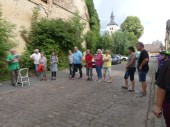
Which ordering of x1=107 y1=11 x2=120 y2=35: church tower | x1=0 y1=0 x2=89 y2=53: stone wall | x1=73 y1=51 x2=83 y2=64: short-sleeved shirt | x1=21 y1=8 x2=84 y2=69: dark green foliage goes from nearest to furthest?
x1=73 y1=51 x2=83 y2=64: short-sleeved shirt → x1=0 y1=0 x2=89 y2=53: stone wall → x1=21 y1=8 x2=84 y2=69: dark green foliage → x1=107 y1=11 x2=120 y2=35: church tower

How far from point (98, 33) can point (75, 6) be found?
6.36 metres

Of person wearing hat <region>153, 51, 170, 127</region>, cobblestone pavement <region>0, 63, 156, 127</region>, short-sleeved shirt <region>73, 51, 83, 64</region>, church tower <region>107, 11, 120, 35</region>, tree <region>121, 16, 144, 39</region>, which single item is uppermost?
church tower <region>107, 11, 120, 35</region>

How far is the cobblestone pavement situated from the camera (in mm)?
5465

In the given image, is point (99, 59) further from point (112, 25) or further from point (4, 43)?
point (112, 25)

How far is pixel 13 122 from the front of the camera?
17.9 ft

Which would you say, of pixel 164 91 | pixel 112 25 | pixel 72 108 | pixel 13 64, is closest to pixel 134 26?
pixel 112 25

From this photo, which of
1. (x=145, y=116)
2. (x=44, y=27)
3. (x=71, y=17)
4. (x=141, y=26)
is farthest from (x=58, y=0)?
(x=141, y=26)

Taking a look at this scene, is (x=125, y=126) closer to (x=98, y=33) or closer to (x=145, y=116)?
(x=145, y=116)

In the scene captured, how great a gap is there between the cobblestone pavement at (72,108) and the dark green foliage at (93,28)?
1988 cm

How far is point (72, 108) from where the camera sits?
263 inches

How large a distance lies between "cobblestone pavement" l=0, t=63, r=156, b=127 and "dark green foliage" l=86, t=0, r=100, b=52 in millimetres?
19879

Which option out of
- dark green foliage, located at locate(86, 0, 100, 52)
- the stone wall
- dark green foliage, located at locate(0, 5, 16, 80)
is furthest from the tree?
dark green foliage, located at locate(0, 5, 16, 80)

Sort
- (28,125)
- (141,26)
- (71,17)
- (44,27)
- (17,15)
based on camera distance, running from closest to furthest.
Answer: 1. (28,125)
2. (17,15)
3. (44,27)
4. (71,17)
5. (141,26)

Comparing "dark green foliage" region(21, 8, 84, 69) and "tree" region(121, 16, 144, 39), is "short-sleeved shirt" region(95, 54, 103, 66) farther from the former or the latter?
"tree" region(121, 16, 144, 39)
